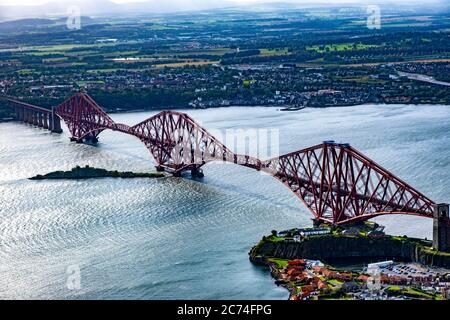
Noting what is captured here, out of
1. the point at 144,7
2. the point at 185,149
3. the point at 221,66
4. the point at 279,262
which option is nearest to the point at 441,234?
the point at 279,262

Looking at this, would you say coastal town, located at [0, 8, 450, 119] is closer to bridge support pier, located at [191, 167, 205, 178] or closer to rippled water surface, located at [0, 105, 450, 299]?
rippled water surface, located at [0, 105, 450, 299]

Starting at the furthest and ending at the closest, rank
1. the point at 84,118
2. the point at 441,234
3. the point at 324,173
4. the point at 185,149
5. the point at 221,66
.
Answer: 1. the point at 221,66
2. the point at 84,118
3. the point at 185,149
4. the point at 324,173
5. the point at 441,234

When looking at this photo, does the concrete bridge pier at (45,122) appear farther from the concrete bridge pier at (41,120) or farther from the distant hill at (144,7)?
the distant hill at (144,7)

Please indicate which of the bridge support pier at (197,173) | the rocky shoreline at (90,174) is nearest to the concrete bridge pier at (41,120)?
the rocky shoreline at (90,174)

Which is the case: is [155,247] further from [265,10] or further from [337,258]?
[265,10]

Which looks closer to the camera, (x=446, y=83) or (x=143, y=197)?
(x=143, y=197)

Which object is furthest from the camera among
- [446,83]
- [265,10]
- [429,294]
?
[265,10]

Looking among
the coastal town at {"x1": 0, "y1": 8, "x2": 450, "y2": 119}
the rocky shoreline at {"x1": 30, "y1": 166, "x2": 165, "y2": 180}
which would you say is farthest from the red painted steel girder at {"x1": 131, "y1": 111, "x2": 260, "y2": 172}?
the coastal town at {"x1": 0, "y1": 8, "x2": 450, "y2": 119}

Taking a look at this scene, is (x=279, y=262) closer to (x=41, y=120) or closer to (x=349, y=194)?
(x=349, y=194)
